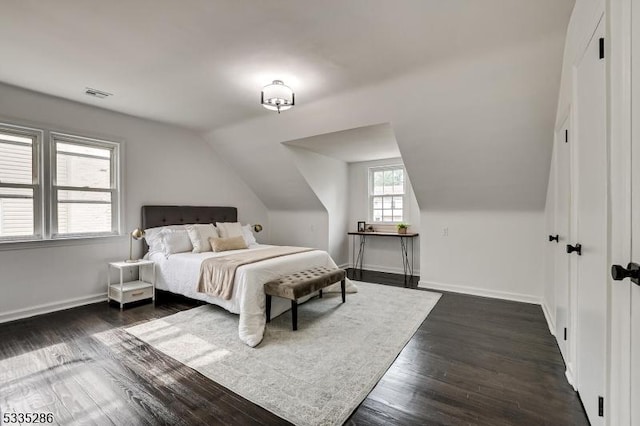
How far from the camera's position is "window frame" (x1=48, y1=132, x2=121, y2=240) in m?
3.62

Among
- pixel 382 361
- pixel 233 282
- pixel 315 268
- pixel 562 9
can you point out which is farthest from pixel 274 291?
pixel 562 9

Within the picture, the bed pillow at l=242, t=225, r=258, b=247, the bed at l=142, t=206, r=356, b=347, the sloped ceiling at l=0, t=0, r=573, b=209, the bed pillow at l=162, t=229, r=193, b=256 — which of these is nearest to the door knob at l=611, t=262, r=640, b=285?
the sloped ceiling at l=0, t=0, r=573, b=209

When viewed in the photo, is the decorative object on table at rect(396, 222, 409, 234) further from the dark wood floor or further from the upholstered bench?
the dark wood floor

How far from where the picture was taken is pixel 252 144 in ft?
16.4

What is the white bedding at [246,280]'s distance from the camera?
2910 millimetres

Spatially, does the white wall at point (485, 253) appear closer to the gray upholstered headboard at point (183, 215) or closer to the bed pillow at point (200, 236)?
the bed pillow at point (200, 236)

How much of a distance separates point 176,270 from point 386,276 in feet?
11.6

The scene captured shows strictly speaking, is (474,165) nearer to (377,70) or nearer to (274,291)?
(377,70)

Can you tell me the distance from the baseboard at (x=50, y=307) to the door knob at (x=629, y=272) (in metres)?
5.01

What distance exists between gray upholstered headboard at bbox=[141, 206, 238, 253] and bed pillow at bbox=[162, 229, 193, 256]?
410 mm

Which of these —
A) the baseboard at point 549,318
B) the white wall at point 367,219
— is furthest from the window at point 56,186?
the baseboard at point 549,318

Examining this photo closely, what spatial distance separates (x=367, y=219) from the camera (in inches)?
252

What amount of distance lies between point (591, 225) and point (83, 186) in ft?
16.8

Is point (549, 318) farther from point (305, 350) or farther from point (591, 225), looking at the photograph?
point (305, 350)
